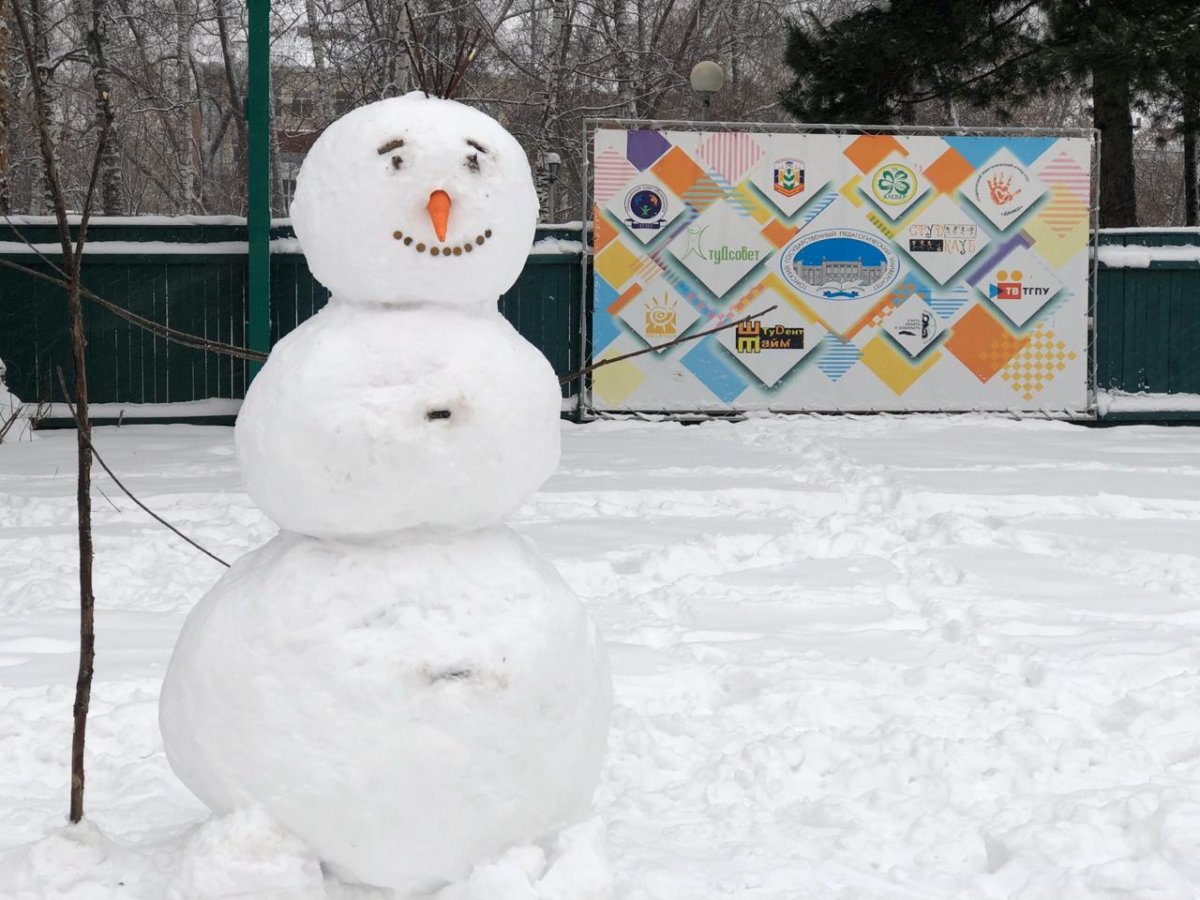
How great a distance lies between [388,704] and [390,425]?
507 millimetres

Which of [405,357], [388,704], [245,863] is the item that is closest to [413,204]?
[405,357]

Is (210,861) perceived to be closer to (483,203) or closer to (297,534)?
(297,534)

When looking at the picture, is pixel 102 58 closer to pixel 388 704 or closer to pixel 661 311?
pixel 661 311

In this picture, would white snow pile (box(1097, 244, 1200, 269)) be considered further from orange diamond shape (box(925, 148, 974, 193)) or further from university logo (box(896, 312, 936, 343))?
university logo (box(896, 312, 936, 343))

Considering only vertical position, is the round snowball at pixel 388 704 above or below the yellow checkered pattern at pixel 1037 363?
below

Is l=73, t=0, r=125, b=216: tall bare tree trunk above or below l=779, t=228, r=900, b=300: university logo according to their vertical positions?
above

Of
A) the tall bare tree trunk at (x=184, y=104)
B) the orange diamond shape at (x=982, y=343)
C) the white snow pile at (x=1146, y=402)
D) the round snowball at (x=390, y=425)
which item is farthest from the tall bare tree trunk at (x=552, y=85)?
the round snowball at (x=390, y=425)

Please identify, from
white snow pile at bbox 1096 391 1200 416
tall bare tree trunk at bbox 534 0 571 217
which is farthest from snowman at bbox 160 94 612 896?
tall bare tree trunk at bbox 534 0 571 217

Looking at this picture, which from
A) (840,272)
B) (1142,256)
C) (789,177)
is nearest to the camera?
(789,177)

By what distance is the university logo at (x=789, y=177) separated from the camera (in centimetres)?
1027

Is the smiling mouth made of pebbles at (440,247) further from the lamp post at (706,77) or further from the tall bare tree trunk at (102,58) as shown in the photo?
the lamp post at (706,77)

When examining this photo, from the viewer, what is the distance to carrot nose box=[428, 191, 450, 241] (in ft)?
8.25

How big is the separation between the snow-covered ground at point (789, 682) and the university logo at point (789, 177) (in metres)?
2.87

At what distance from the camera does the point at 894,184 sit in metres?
10.4
